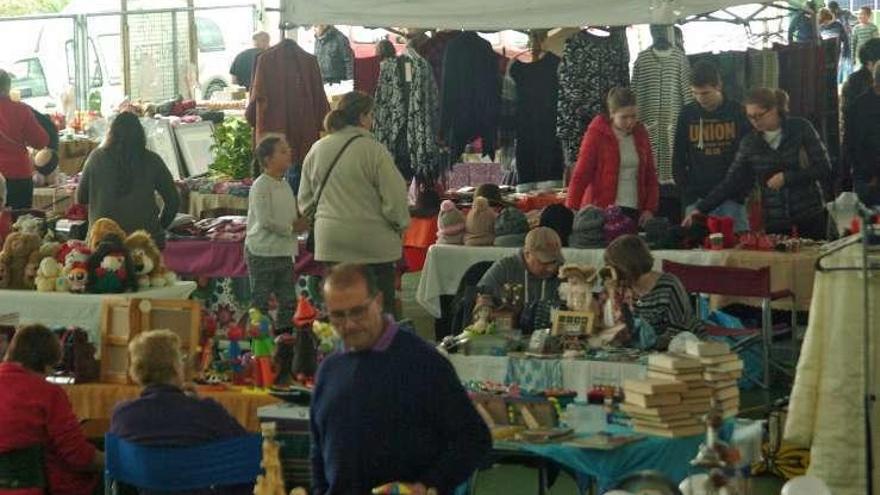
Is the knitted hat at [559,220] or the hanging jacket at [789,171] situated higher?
the hanging jacket at [789,171]

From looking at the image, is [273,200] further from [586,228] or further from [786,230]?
[786,230]

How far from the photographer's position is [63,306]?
8242 mm

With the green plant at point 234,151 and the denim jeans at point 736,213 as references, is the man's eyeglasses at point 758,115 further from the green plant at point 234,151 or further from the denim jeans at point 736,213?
the green plant at point 234,151

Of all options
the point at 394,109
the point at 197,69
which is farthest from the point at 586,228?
the point at 197,69

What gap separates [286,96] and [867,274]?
586cm

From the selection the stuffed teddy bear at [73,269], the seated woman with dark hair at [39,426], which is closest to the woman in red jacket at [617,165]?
the stuffed teddy bear at [73,269]

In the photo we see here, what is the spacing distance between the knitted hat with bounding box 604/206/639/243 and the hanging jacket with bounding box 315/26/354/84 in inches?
261

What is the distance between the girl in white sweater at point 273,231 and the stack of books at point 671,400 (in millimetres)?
3436

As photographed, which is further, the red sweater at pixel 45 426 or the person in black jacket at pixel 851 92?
the person in black jacket at pixel 851 92

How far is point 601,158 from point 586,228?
1.80 ft

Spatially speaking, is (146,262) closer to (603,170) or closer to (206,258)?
(206,258)

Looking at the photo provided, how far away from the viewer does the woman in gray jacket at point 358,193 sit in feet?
30.4

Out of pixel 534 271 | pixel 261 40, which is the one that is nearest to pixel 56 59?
pixel 261 40

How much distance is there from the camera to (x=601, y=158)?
33.9ft
